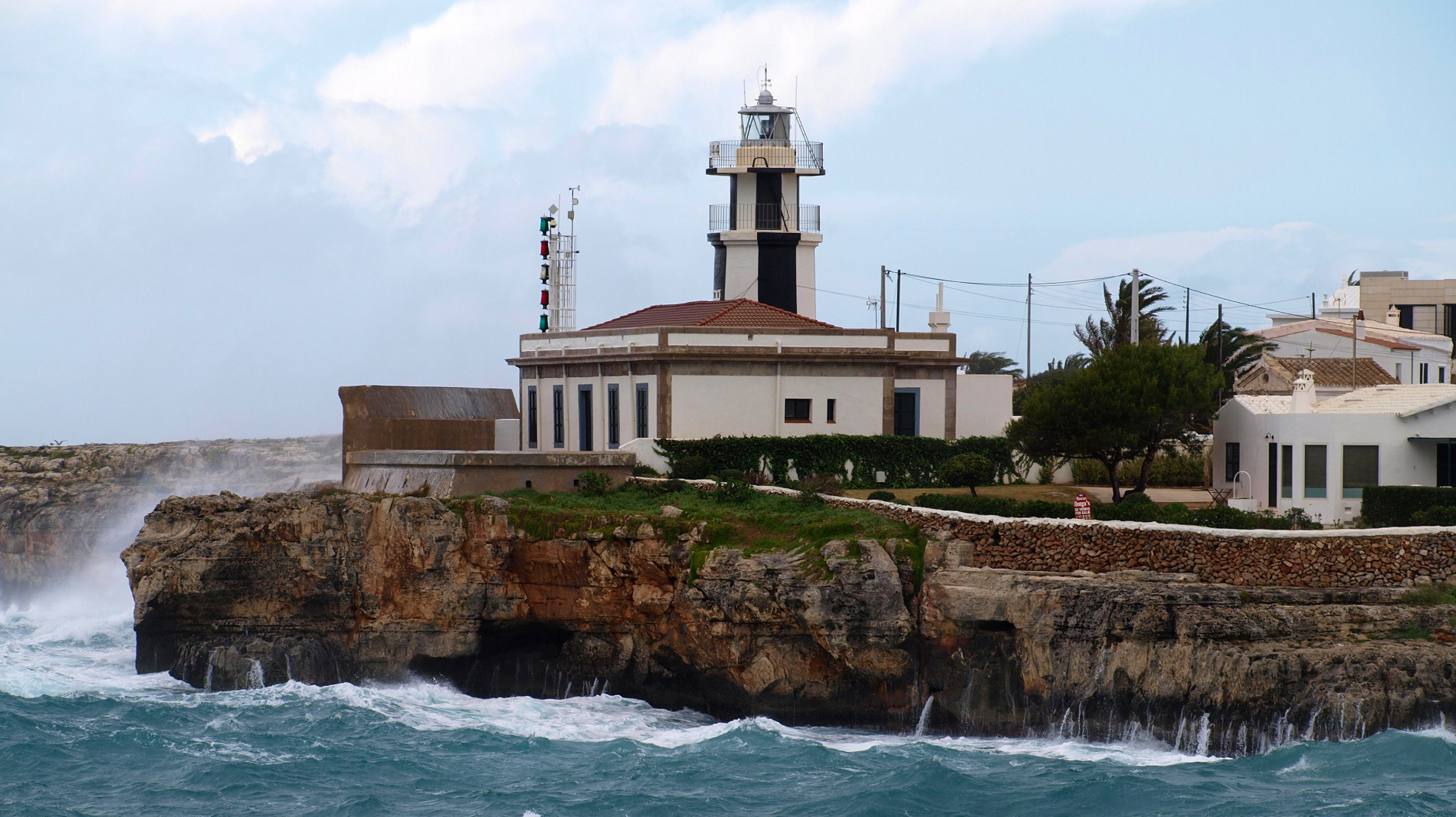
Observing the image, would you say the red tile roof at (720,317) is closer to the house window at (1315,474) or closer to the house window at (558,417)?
the house window at (558,417)

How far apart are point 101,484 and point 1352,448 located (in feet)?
160

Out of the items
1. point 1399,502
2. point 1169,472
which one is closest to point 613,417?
point 1169,472

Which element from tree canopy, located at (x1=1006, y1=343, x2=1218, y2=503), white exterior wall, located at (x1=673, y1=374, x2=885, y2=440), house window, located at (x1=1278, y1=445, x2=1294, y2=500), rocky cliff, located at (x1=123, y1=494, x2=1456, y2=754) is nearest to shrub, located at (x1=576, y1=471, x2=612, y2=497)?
rocky cliff, located at (x1=123, y1=494, x2=1456, y2=754)

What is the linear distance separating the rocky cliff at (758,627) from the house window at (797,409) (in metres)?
8.78

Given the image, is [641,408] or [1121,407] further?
[641,408]

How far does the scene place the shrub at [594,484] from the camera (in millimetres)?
36031

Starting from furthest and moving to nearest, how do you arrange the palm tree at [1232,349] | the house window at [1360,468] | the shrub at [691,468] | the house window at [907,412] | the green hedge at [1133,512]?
the palm tree at [1232,349] < the house window at [907,412] < the shrub at [691,468] < the house window at [1360,468] < the green hedge at [1133,512]

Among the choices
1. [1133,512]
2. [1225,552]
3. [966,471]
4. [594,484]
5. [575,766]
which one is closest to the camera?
[575,766]

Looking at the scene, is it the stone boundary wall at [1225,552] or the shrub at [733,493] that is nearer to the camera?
the stone boundary wall at [1225,552]

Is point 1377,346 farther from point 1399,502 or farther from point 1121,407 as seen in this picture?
point 1399,502

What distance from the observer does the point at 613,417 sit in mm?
41094

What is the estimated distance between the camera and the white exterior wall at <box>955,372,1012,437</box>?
139ft

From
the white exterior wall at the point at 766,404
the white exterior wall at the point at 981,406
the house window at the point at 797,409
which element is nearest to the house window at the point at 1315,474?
the white exterior wall at the point at 981,406

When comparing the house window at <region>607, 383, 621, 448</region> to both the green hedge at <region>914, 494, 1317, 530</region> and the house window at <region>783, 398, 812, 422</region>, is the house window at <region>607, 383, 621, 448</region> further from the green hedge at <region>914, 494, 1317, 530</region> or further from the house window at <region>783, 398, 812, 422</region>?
the green hedge at <region>914, 494, 1317, 530</region>
